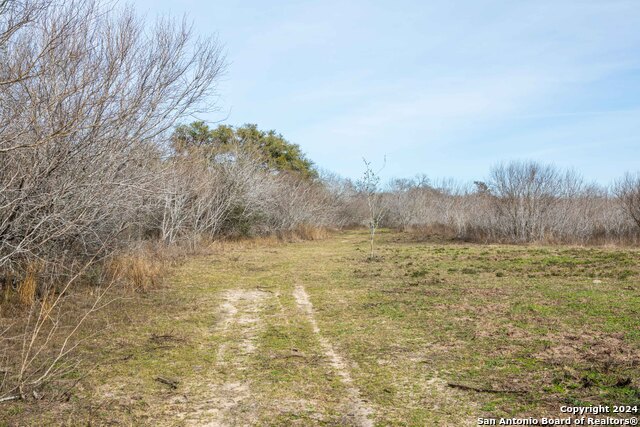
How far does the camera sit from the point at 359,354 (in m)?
5.82

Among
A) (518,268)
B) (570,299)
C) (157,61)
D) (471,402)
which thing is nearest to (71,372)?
(471,402)

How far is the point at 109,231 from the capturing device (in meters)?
10.6

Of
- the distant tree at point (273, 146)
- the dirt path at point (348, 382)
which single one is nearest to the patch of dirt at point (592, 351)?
the dirt path at point (348, 382)

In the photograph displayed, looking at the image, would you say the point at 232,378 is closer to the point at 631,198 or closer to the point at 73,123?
the point at 73,123

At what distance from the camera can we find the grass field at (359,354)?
164 inches

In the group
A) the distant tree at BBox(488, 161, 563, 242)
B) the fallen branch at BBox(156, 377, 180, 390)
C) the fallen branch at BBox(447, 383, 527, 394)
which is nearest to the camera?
the fallen branch at BBox(447, 383, 527, 394)

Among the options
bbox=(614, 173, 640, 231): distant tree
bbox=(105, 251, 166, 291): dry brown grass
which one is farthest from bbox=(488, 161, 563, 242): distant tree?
bbox=(105, 251, 166, 291): dry brown grass

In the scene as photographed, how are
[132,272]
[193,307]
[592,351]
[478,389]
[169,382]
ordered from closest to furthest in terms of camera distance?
1. [478,389]
2. [169,382]
3. [592,351]
4. [193,307]
5. [132,272]

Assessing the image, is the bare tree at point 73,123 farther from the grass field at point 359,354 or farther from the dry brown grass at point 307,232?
the dry brown grass at point 307,232

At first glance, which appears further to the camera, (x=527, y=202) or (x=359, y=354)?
(x=527, y=202)

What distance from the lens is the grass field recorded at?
4.17 metres

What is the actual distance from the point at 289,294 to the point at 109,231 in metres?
3.87

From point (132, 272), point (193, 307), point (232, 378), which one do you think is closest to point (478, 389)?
point (232, 378)

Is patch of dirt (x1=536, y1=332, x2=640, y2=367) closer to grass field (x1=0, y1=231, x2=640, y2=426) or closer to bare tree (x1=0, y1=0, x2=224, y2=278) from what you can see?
grass field (x1=0, y1=231, x2=640, y2=426)
